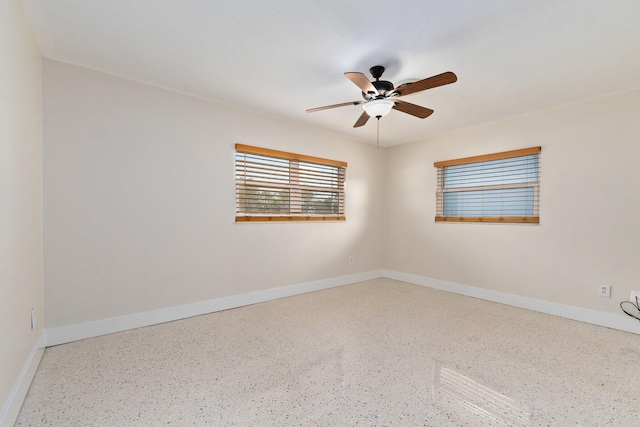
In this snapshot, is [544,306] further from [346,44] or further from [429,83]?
[346,44]

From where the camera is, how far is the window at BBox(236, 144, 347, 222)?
11.8 feet

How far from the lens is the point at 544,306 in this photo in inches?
133

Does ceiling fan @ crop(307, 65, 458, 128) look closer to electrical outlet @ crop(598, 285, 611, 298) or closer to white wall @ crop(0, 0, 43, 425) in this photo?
white wall @ crop(0, 0, 43, 425)

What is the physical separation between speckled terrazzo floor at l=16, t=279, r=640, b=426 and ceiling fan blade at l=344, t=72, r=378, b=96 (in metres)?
2.07

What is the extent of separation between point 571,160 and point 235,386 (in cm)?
398

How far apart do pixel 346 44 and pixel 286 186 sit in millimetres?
2122

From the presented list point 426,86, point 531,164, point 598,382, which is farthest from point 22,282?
point 531,164

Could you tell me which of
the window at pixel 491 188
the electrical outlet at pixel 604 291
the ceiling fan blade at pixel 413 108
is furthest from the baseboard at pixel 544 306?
the ceiling fan blade at pixel 413 108

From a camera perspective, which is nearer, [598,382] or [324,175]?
[598,382]

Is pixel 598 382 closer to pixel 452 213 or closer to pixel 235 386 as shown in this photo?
pixel 235 386

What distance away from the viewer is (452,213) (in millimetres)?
4363

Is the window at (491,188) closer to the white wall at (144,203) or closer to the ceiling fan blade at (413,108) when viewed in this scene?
the ceiling fan blade at (413,108)

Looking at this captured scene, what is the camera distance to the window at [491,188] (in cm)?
358

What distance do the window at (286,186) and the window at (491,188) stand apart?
1.58 meters
